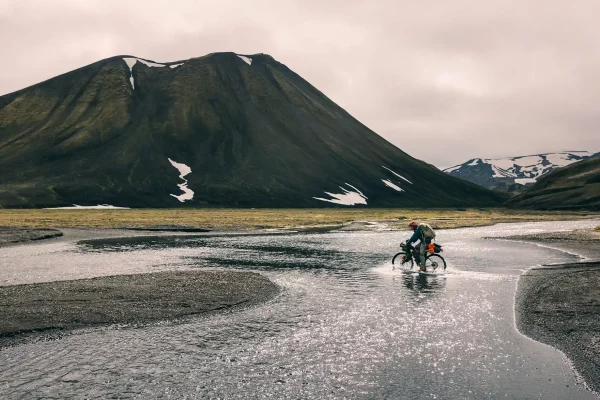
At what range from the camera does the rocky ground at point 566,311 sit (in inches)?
598

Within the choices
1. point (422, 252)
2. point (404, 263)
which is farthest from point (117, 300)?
point (404, 263)

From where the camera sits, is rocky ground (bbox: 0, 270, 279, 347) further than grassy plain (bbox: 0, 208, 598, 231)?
No

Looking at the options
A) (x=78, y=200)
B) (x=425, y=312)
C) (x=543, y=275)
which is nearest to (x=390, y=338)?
(x=425, y=312)

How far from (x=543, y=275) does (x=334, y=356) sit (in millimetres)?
21435

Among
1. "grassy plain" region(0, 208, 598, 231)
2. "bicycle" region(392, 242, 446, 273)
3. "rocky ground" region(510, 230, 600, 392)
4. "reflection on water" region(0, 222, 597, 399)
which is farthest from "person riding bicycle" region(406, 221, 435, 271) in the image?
"grassy plain" region(0, 208, 598, 231)

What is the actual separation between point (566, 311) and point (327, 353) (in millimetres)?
11980

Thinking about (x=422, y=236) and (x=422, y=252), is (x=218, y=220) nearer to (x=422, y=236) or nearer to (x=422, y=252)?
(x=422, y=252)

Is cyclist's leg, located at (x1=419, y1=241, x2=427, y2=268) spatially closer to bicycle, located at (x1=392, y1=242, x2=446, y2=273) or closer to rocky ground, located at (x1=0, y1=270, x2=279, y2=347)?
bicycle, located at (x1=392, y1=242, x2=446, y2=273)

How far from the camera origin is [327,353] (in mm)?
15461

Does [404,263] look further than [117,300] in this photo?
Yes

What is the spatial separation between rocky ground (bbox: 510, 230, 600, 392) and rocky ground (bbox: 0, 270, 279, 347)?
42.0ft

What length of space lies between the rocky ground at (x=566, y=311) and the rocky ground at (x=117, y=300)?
12793 millimetres

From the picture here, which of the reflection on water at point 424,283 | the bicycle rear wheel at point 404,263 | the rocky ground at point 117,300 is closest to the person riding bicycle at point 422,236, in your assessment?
the bicycle rear wheel at point 404,263

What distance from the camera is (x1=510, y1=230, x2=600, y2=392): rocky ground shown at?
1519 cm
